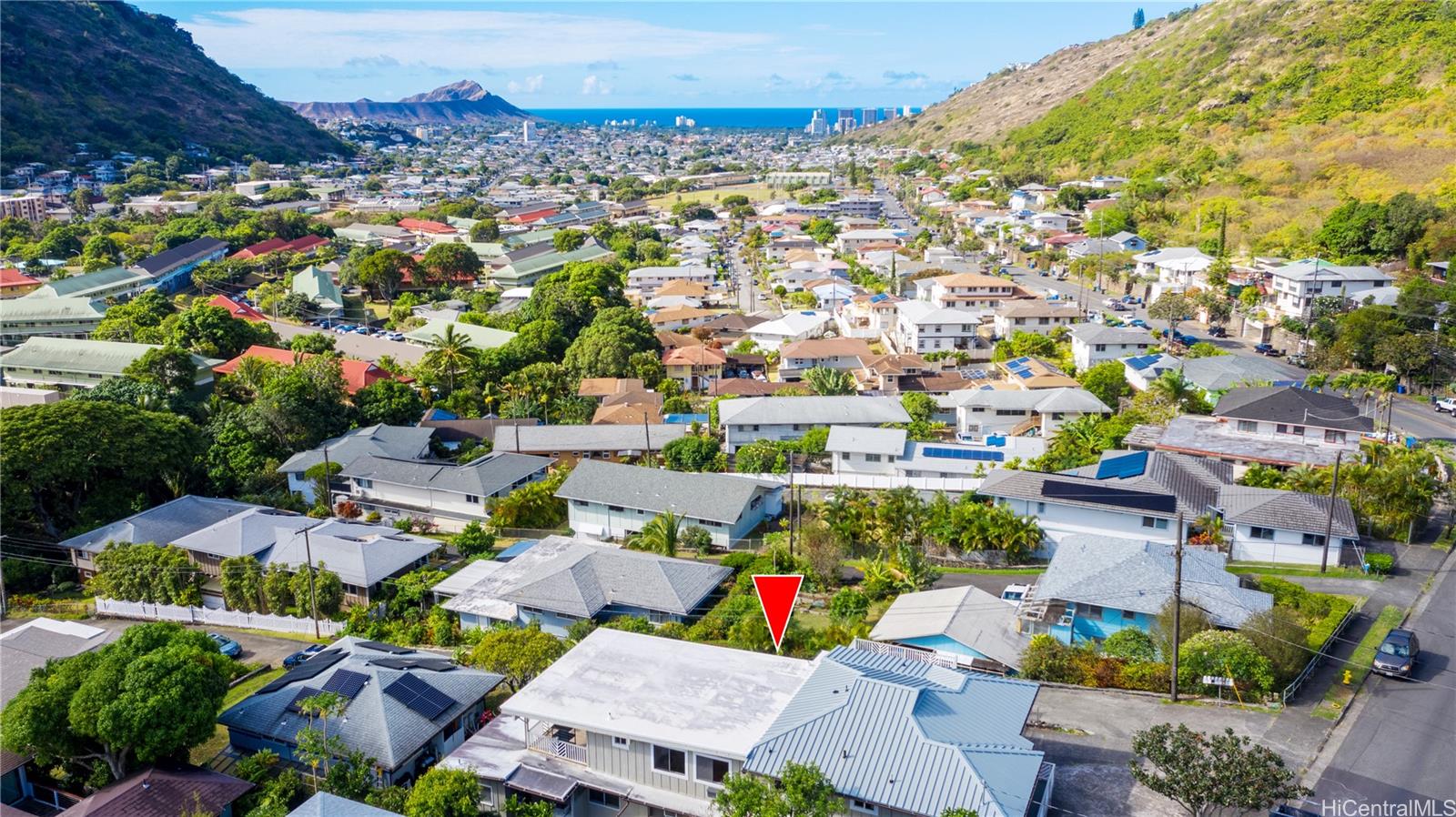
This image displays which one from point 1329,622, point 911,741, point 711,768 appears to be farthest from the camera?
point 1329,622

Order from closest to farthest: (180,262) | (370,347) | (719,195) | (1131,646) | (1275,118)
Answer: (1131,646), (370,347), (180,262), (1275,118), (719,195)

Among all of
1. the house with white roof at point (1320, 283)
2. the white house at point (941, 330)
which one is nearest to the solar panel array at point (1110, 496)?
the white house at point (941, 330)

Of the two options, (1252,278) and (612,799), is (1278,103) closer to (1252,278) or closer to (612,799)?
(1252,278)

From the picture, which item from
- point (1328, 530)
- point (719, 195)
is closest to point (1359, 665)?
point (1328, 530)

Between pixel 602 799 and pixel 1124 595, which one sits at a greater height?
pixel 1124 595

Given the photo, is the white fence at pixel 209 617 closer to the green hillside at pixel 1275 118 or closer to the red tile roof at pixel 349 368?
the red tile roof at pixel 349 368

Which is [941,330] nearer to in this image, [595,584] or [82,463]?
[595,584]

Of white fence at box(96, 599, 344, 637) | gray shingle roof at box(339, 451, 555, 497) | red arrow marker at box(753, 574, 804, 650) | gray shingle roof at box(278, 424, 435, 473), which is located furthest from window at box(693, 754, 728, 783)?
gray shingle roof at box(278, 424, 435, 473)
